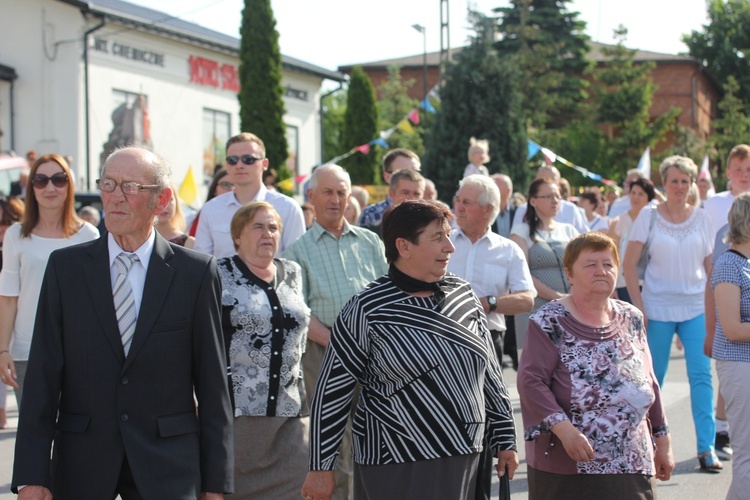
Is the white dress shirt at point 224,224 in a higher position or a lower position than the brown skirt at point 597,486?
higher

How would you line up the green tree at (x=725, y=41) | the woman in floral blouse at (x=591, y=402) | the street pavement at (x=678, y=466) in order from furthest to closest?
the green tree at (x=725, y=41) → the street pavement at (x=678, y=466) → the woman in floral blouse at (x=591, y=402)

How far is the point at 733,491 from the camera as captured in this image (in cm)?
605

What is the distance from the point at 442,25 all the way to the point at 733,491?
27164 millimetres

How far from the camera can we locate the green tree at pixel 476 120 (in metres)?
26.4

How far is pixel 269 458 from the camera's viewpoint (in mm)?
5883

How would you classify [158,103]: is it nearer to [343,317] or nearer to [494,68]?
[494,68]

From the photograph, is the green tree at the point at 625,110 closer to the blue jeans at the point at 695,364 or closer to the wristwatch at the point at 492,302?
the blue jeans at the point at 695,364

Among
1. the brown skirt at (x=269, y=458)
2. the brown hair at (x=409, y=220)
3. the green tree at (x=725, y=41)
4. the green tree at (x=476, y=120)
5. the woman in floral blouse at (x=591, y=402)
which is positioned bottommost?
the brown skirt at (x=269, y=458)

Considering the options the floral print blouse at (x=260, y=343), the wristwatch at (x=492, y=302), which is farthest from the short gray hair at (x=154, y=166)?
the wristwatch at (x=492, y=302)

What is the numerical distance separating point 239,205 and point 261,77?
92.0 feet

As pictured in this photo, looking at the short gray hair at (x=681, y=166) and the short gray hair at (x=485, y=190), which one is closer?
the short gray hair at (x=485, y=190)

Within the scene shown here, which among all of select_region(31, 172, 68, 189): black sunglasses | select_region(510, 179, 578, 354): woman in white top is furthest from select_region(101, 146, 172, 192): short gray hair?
select_region(510, 179, 578, 354): woman in white top

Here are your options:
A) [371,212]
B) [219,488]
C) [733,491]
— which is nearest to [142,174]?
[219,488]

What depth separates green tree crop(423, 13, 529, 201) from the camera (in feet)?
86.7
